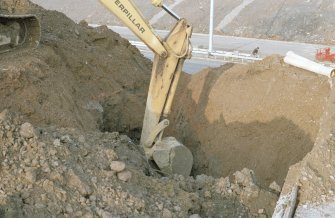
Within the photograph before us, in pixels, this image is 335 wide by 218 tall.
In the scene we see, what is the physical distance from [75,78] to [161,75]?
2.14 meters

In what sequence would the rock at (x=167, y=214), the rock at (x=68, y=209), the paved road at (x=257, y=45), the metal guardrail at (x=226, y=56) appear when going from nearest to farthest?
the rock at (x=68, y=209) → the rock at (x=167, y=214) → the metal guardrail at (x=226, y=56) → the paved road at (x=257, y=45)

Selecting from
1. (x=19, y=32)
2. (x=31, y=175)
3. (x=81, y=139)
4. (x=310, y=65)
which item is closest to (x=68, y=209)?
(x=31, y=175)

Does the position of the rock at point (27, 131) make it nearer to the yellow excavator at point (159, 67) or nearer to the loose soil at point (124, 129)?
the loose soil at point (124, 129)

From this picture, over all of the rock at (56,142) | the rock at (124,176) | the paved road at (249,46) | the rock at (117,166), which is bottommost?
the paved road at (249,46)

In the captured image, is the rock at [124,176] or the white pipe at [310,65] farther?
the white pipe at [310,65]

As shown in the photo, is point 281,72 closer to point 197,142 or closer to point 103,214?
point 197,142

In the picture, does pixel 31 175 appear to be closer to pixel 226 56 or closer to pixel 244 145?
pixel 244 145

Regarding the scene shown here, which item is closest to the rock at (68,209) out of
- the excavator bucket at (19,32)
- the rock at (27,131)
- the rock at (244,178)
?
the rock at (27,131)

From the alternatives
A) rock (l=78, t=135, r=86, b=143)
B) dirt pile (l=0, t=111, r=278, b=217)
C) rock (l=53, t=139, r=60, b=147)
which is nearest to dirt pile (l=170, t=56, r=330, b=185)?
dirt pile (l=0, t=111, r=278, b=217)

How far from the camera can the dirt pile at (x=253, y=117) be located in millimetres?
9102

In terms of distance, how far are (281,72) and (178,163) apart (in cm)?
271

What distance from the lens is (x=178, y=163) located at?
881 centimetres

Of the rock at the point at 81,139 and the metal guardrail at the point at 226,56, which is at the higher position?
the rock at the point at 81,139

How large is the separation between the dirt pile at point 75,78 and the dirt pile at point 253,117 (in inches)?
41.8
